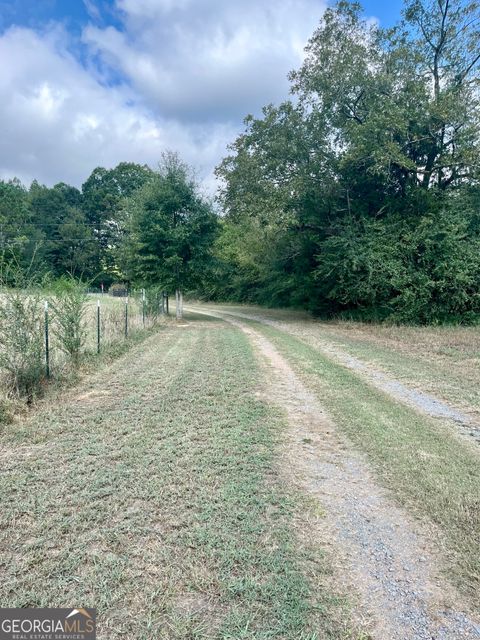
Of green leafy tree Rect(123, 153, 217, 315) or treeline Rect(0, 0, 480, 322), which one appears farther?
green leafy tree Rect(123, 153, 217, 315)

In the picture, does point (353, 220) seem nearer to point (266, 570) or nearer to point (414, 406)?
point (414, 406)

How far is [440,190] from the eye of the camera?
1373 cm

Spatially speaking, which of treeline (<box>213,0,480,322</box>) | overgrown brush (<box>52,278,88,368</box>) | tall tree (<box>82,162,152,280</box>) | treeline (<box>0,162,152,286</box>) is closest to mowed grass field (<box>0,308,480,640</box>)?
overgrown brush (<box>52,278,88,368</box>)

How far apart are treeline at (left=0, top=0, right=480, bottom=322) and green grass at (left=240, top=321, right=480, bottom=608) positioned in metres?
9.23

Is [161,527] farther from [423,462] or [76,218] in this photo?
[76,218]

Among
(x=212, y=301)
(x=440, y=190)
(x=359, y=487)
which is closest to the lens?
(x=359, y=487)

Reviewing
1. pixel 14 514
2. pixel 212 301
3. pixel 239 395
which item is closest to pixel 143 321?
pixel 239 395

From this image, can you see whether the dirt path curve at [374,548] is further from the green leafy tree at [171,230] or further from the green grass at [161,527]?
the green leafy tree at [171,230]

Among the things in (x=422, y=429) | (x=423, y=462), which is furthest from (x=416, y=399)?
(x=423, y=462)

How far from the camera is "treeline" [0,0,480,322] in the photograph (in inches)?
493

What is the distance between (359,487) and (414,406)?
247 cm

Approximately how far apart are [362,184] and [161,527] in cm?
1532

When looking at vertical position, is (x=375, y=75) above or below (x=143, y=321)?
above

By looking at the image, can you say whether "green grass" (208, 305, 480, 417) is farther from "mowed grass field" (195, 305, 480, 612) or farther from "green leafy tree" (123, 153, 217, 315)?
"green leafy tree" (123, 153, 217, 315)
